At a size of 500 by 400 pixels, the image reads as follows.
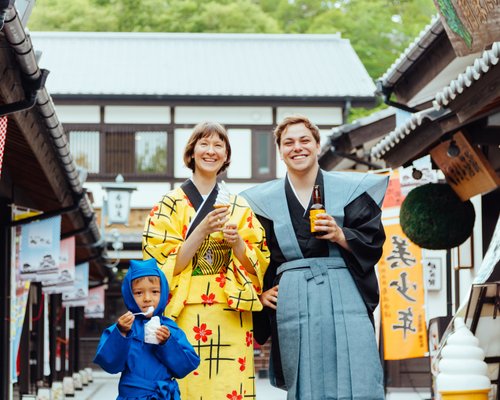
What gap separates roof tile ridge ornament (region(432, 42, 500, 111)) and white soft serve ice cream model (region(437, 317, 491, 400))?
1.89m

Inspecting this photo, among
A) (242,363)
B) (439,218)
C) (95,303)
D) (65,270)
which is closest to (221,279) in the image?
(242,363)

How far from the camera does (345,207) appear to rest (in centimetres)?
634

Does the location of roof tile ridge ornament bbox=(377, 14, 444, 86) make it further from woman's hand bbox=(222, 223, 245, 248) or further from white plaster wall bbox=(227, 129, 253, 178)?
white plaster wall bbox=(227, 129, 253, 178)

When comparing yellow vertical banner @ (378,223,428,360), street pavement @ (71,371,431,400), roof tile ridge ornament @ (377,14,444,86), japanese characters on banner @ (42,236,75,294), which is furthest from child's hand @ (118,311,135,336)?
street pavement @ (71,371,431,400)

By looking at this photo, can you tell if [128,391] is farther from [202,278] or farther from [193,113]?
[193,113]

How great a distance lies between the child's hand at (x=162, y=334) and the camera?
559 centimetres

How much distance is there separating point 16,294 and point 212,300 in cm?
804

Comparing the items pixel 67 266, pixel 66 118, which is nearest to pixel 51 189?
pixel 67 266

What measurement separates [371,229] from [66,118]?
2568 centimetres

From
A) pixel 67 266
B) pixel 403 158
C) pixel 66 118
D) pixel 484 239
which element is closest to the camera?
pixel 403 158

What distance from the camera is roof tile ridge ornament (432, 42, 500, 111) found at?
25.0 feet

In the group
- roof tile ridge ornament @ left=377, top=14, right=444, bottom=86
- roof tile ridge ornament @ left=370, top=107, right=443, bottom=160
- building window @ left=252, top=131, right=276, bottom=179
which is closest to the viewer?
roof tile ridge ornament @ left=370, top=107, right=443, bottom=160

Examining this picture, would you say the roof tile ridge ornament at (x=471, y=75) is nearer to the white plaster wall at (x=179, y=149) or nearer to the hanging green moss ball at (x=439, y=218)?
the hanging green moss ball at (x=439, y=218)

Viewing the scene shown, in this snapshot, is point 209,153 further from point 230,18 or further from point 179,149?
point 230,18
